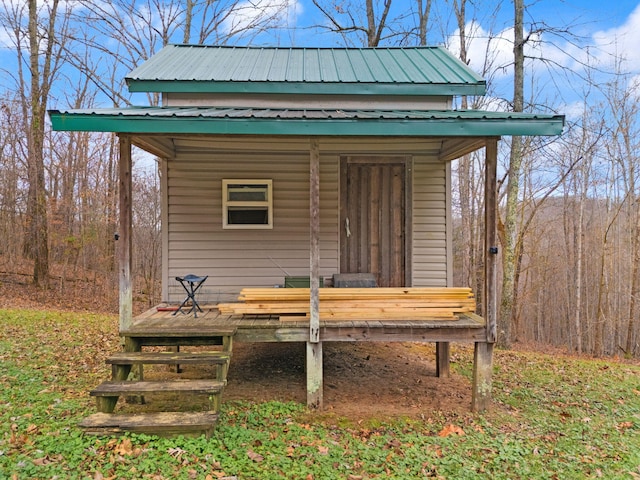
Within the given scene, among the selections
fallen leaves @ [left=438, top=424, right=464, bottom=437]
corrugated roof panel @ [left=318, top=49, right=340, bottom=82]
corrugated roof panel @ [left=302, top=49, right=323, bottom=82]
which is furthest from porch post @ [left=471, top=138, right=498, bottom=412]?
corrugated roof panel @ [left=302, top=49, right=323, bottom=82]

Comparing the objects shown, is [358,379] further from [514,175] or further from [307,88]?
[514,175]

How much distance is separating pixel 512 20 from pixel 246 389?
10894 millimetres

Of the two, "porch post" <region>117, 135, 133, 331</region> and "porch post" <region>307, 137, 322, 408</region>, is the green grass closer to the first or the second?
"porch post" <region>307, 137, 322, 408</region>

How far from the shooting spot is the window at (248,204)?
6543 mm

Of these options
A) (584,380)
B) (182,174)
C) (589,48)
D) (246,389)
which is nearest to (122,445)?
(246,389)

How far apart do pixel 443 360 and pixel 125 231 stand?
16.6 feet

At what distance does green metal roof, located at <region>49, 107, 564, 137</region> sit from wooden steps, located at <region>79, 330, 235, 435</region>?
2.39m

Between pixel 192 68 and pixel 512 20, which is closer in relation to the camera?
pixel 192 68

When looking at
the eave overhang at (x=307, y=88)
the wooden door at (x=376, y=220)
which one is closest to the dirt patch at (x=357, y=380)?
the wooden door at (x=376, y=220)

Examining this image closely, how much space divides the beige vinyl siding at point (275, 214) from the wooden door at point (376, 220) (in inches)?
7.1

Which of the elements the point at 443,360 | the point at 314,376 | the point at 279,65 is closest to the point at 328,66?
the point at 279,65

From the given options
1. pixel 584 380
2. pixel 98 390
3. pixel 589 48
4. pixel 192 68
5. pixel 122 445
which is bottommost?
pixel 584 380

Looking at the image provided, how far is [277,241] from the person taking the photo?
6.65m

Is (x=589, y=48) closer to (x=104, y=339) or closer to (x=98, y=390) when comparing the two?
(x=98, y=390)
